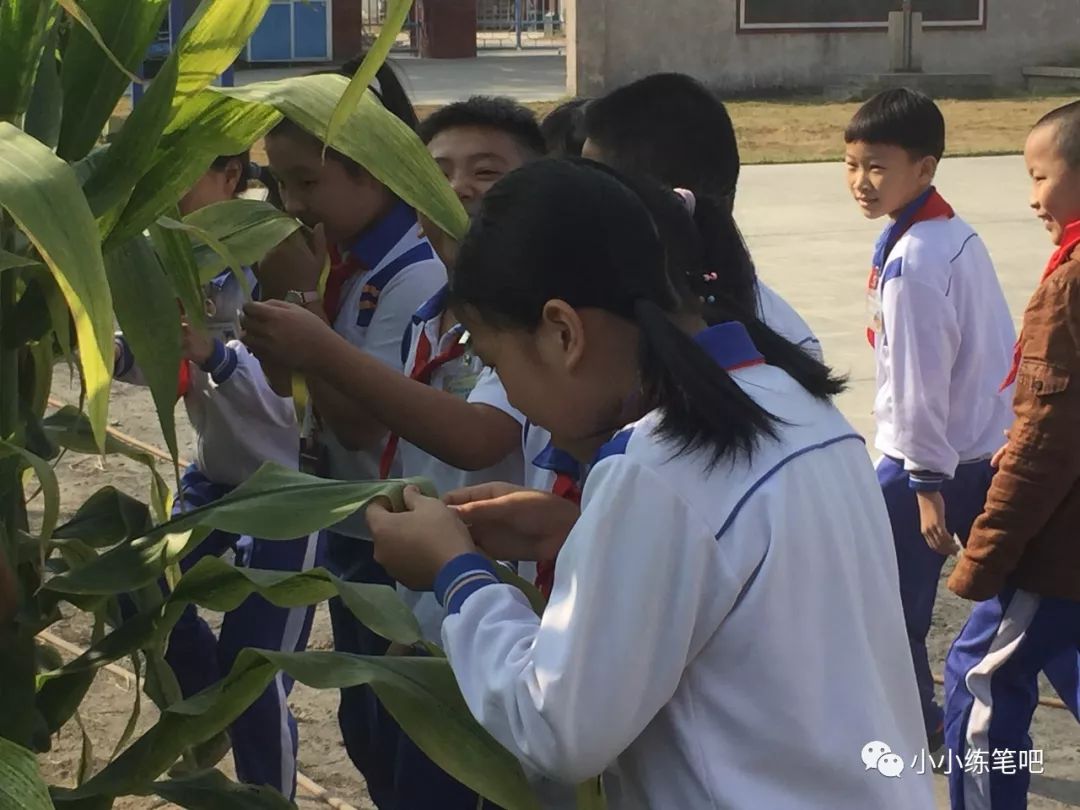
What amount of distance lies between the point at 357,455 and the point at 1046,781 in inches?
61.9

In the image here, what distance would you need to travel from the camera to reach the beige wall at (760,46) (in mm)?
20609

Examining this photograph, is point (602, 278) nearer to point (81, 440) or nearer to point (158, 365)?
point (158, 365)

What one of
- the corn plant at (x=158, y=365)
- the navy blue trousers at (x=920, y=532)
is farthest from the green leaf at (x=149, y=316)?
the navy blue trousers at (x=920, y=532)

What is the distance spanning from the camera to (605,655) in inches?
55.9

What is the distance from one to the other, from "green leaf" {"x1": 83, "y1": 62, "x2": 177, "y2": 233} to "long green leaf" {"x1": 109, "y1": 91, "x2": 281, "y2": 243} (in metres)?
0.04

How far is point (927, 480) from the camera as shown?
10.8ft

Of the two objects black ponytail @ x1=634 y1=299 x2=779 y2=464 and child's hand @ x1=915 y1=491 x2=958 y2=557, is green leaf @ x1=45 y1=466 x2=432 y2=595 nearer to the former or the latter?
black ponytail @ x1=634 y1=299 x2=779 y2=464

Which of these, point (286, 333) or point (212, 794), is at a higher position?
point (286, 333)

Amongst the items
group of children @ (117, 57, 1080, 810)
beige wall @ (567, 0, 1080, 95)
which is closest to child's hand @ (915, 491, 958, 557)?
group of children @ (117, 57, 1080, 810)

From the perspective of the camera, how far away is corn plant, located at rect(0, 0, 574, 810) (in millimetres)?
1604

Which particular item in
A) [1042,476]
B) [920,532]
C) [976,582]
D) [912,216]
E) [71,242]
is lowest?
[920,532]

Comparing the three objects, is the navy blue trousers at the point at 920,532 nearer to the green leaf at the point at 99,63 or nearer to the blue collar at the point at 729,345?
the blue collar at the point at 729,345

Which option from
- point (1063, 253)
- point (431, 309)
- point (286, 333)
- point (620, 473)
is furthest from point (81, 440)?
point (1063, 253)

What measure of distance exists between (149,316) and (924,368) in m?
2.00
